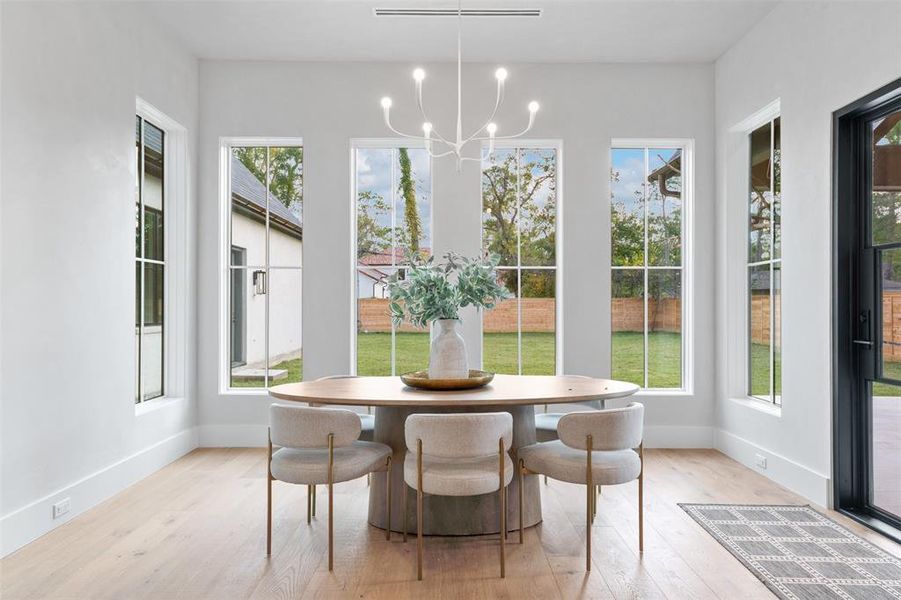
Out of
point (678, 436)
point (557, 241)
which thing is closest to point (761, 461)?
point (678, 436)

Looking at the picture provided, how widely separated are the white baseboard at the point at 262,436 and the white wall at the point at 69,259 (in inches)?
25.2

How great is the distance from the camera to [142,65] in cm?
441

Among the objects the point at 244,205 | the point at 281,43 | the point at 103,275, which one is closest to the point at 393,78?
the point at 281,43

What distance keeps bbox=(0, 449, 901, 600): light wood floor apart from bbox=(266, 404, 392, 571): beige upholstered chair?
0.24 meters

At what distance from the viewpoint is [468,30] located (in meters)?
4.70

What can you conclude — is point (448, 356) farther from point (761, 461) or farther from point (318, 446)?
point (761, 461)

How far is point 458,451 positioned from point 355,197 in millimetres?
3278

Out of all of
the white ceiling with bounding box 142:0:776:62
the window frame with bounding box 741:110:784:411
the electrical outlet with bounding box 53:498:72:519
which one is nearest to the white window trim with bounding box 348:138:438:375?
the white ceiling with bounding box 142:0:776:62

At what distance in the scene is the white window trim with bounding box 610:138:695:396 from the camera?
5348 mm

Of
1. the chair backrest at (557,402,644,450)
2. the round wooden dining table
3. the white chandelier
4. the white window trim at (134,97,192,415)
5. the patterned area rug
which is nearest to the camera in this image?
the patterned area rug

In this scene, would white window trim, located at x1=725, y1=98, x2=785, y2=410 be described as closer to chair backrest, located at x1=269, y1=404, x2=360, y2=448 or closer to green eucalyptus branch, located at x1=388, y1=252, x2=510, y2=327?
green eucalyptus branch, located at x1=388, y1=252, x2=510, y2=327

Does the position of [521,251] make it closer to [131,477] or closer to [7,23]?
[131,477]

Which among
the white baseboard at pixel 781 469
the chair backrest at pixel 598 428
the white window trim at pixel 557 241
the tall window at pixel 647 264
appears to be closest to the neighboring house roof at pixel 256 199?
the white window trim at pixel 557 241

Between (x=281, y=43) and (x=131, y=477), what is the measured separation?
342 centimetres
